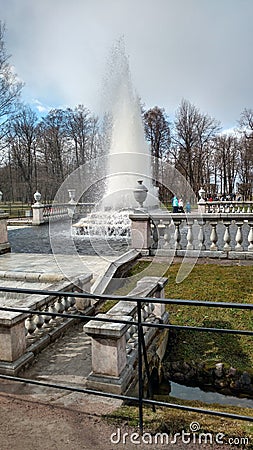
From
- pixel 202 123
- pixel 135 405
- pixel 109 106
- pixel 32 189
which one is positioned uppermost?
pixel 202 123

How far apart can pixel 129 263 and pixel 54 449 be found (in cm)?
607

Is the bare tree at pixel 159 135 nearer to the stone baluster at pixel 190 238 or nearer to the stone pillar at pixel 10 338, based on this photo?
the stone baluster at pixel 190 238

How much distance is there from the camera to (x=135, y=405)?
132 inches

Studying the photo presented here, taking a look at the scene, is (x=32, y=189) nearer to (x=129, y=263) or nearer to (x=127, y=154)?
(x=127, y=154)

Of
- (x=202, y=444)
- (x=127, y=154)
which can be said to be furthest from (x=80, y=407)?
(x=127, y=154)

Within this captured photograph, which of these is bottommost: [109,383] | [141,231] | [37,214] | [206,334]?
[206,334]

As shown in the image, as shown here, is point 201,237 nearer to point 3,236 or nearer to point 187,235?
point 187,235

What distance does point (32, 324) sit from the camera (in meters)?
4.75

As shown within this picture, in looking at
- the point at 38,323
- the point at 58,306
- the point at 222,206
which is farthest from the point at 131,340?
the point at 222,206

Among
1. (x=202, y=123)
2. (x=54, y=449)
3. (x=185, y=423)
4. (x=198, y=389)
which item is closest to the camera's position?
(x=54, y=449)

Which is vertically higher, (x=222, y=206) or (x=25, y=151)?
(x=25, y=151)

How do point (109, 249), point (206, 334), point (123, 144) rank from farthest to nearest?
point (123, 144), point (109, 249), point (206, 334)

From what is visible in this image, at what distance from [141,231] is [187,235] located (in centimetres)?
117

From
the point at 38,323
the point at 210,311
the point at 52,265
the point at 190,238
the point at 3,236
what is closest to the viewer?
the point at 38,323
